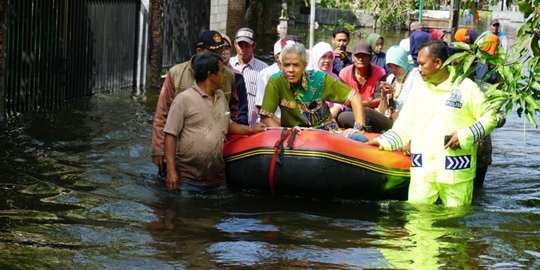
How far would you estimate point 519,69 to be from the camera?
6637 mm

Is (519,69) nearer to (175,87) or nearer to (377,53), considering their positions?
(175,87)

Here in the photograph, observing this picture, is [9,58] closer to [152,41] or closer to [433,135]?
[152,41]

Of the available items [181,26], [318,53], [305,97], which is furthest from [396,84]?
[181,26]

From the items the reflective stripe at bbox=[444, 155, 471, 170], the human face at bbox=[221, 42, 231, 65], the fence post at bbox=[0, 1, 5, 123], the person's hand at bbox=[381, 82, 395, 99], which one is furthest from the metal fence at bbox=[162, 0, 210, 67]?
the reflective stripe at bbox=[444, 155, 471, 170]

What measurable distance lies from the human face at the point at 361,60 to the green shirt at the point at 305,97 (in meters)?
2.19

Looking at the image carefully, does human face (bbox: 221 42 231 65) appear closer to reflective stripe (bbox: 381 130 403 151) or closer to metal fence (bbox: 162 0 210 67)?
reflective stripe (bbox: 381 130 403 151)

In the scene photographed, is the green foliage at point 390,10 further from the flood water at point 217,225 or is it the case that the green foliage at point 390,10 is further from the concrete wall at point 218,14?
the flood water at point 217,225

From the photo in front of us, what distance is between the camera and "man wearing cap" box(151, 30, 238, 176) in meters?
9.23

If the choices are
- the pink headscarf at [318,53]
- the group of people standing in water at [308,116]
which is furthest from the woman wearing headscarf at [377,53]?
the group of people standing in water at [308,116]

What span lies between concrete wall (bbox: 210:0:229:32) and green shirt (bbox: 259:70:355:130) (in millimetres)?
19039

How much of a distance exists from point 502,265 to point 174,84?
11.2ft

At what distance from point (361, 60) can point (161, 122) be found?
3.49 meters

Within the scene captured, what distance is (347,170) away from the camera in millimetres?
9297

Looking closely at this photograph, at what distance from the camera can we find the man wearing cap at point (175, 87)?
363 inches
